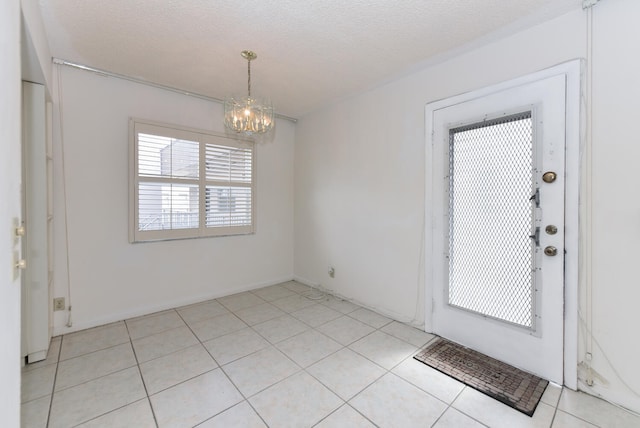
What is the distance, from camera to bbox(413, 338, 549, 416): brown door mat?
5.76ft

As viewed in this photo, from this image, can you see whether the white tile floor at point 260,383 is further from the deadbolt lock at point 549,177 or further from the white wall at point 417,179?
the deadbolt lock at point 549,177

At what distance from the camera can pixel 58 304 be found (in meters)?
2.56

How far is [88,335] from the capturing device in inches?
100

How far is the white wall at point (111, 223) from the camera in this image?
8.50ft

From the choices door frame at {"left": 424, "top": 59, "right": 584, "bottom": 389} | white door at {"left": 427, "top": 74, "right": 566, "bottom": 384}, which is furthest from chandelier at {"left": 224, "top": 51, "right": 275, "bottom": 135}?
door frame at {"left": 424, "top": 59, "right": 584, "bottom": 389}

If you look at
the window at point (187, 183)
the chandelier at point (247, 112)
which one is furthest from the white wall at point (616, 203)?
the window at point (187, 183)

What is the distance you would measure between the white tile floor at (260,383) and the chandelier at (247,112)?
1914mm

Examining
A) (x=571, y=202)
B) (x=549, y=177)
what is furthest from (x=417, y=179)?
(x=571, y=202)

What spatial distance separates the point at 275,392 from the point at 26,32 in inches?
101

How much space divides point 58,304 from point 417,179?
360 cm

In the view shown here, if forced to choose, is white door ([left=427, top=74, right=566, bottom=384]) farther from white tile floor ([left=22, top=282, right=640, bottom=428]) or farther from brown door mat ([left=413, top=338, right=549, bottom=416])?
white tile floor ([left=22, top=282, right=640, bottom=428])

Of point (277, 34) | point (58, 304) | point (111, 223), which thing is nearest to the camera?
point (277, 34)
